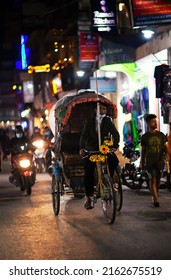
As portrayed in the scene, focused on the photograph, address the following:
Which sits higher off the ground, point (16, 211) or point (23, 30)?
point (23, 30)

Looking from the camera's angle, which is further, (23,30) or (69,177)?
(23,30)

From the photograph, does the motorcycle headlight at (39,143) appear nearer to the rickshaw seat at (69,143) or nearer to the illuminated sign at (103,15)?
the illuminated sign at (103,15)

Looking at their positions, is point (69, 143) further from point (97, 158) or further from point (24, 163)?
point (97, 158)

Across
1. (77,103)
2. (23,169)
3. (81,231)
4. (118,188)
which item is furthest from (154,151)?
(23,169)

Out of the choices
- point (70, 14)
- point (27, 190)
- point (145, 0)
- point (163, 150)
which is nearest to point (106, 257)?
point (163, 150)

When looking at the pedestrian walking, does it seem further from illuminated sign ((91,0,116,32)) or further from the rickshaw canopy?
illuminated sign ((91,0,116,32))

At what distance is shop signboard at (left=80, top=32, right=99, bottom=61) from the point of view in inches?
1023

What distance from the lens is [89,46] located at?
26.4m

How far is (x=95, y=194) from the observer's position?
11062 millimetres

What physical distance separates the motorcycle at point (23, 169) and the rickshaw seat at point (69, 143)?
5.19 feet

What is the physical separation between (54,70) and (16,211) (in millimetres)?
30730

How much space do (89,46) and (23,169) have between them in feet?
39.1

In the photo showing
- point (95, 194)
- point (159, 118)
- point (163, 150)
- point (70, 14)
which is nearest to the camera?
point (95, 194)

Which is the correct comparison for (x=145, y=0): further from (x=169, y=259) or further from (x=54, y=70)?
(x=54, y=70)
